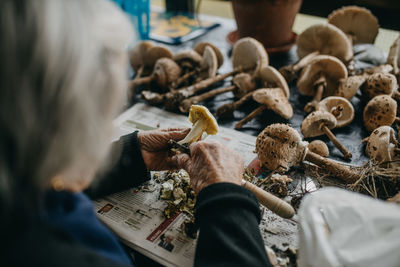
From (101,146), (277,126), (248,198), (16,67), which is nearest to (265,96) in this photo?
(277,126)

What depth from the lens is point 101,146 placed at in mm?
485

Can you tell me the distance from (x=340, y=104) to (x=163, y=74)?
89 centimetres

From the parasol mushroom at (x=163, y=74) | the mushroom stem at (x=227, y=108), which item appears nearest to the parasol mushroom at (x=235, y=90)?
the mushroom stem at (x=227, y=108)

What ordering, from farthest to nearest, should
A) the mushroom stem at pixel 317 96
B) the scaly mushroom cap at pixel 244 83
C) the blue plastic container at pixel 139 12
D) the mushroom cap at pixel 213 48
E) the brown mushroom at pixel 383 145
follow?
the blue plastic container at pixel 139 12, the mushroom cap at pixel 213 48, the scaly mushroom cap at pixel 244 83, the mushroom stem at pixel 317 96, the brown mushroom at pixel 383 145

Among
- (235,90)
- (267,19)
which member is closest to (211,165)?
(235,90)

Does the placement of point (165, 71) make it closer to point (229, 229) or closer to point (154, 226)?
point (154, 226)

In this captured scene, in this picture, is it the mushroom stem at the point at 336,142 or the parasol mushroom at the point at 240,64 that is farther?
the parasol mushroom at the point at 240,64

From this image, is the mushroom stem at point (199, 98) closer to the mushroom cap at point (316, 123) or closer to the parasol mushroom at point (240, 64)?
the parasol mushroom at point (240, 64)

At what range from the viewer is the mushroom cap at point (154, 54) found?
171 cm

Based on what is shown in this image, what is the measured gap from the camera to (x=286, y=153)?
102 centimetres

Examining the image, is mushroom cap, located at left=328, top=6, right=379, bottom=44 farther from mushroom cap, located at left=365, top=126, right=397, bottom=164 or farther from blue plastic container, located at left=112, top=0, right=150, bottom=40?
blue plastic container, located at left=112, top=0, right=150, bottom=40

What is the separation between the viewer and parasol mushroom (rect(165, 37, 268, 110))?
1.48 metres

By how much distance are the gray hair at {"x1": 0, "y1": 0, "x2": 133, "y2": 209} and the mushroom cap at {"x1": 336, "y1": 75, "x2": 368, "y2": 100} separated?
1216 mm

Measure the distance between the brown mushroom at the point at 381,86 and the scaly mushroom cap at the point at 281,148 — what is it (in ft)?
1.88
